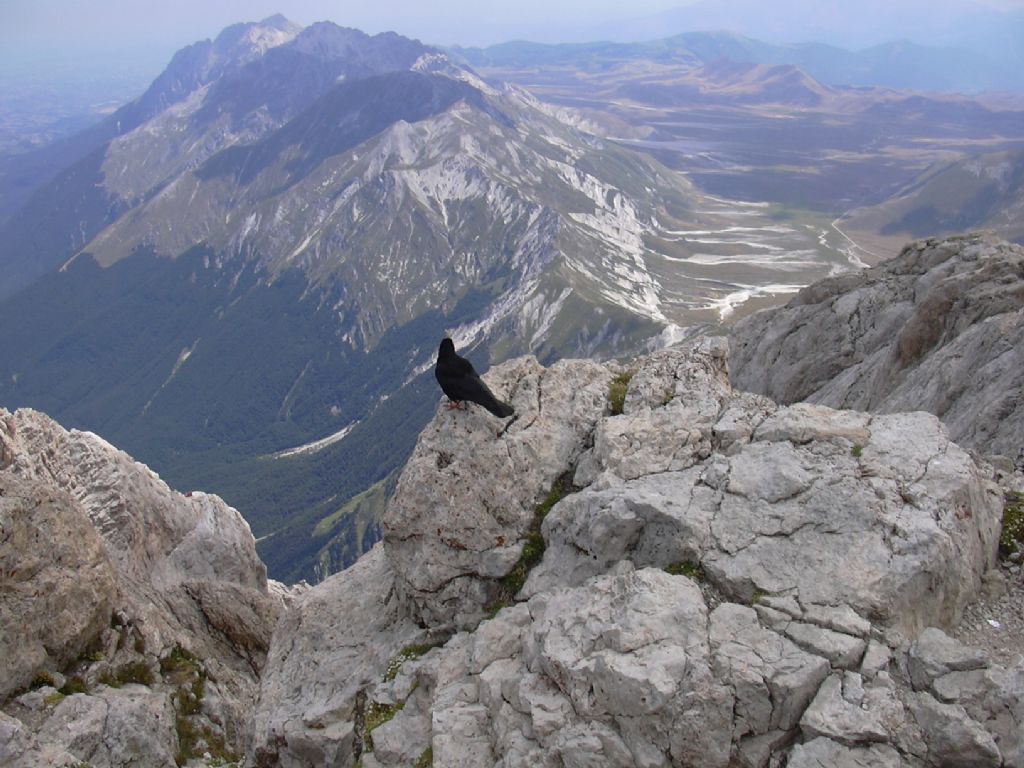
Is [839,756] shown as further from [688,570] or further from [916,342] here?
[916,342]

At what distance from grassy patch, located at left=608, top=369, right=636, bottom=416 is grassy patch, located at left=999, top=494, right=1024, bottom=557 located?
1021cm

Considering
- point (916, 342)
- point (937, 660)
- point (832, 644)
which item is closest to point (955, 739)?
point (937, 660)

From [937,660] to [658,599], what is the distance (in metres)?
4.90

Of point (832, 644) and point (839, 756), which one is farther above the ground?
point (832, 644)

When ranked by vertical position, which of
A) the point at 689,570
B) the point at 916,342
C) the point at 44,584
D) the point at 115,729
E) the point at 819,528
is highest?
the point at 819,528

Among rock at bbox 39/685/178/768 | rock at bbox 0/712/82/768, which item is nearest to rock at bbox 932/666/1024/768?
rock at bbox 0/712/82/768

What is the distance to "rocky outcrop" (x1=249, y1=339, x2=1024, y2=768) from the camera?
11797 mm

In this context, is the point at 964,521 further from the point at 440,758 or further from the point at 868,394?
the point at 868,394

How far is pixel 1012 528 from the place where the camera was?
1633 cm

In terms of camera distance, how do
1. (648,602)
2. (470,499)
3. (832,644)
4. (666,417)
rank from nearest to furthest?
1. (832,644)
2. (648,602)
3. (470,499)
4. (666,417)

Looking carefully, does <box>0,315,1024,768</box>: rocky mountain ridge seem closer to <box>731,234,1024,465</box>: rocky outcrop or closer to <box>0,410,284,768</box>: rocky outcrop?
<box>0,410,284,768</box>: rocky outcrop

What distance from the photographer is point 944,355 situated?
35000mm

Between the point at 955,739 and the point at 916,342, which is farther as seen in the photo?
the point at 916,342

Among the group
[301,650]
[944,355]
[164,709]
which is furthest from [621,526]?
[944,355]
